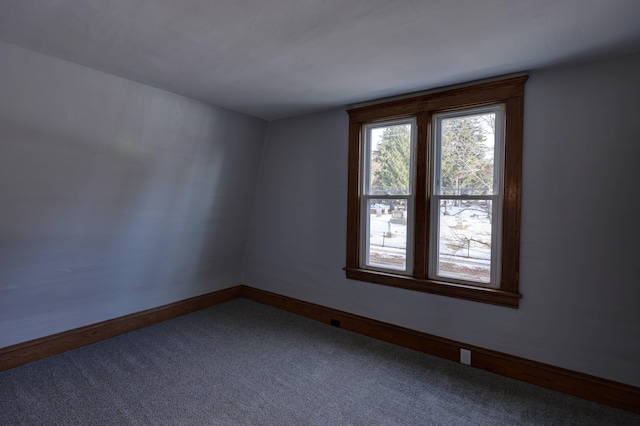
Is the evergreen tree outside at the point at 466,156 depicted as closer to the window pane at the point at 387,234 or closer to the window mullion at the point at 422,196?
the window mullion at the point at 422,196

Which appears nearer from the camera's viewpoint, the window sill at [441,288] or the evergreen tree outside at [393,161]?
the window sill at [441,288]

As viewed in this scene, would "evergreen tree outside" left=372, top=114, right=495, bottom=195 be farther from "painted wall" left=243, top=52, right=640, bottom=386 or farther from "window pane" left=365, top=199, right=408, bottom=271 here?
"painted wall" left=243, top=52, right=640, bottom=386

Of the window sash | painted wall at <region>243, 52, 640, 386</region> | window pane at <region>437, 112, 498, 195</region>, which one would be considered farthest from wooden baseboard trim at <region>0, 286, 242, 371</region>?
window pane at <region>437, 112, 498, 195</region>

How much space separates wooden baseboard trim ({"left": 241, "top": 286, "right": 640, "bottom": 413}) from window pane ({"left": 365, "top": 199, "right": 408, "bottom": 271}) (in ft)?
2.02

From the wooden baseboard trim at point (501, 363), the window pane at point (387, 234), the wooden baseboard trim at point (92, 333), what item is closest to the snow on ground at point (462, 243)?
the window pane at point (387, 234)

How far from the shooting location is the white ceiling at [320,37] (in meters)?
1.71

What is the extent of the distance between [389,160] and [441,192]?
0.63 m

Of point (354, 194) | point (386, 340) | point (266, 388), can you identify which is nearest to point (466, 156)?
point (354, 194)

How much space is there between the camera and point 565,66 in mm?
2389

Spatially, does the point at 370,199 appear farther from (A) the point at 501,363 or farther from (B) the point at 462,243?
(A) the point at 501,363

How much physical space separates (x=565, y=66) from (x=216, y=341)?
3.70 meters

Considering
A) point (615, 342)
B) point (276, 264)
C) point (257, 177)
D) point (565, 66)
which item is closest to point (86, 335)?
point (276, 264)

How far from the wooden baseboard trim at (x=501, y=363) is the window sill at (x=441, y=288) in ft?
1.33

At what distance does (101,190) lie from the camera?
2807 mm
